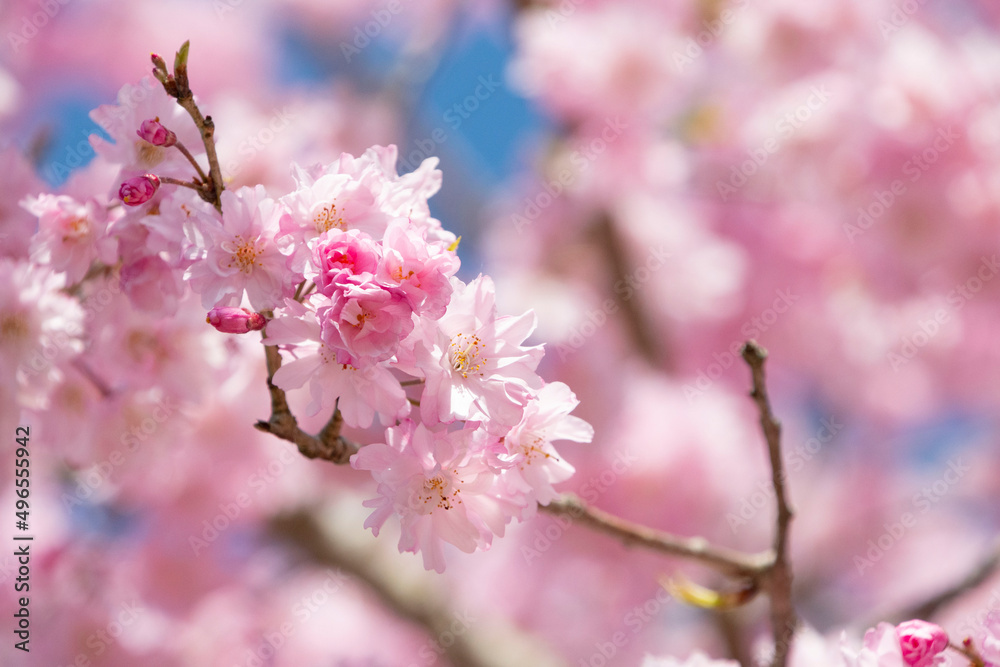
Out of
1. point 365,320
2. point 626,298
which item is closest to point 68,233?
point 365,320

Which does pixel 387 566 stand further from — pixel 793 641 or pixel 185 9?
pixel 185 9

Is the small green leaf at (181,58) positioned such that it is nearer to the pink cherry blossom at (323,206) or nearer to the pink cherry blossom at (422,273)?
the pink cherry blossom at (323,206)

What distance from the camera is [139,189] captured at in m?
0.77

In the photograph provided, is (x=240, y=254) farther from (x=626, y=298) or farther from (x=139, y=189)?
(x=626, y=298)

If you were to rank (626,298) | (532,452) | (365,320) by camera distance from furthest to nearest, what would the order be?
(626,298) → (532,452) → (365,320)

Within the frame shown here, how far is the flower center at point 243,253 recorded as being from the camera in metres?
0.72

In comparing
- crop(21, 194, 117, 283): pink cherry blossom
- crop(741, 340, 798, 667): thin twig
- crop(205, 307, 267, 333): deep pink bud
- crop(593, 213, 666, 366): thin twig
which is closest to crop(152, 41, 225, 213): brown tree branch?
crop(205, 307, 267, 333): deep pink bud

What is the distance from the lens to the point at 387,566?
7.41 feet

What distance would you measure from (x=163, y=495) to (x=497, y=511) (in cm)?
162

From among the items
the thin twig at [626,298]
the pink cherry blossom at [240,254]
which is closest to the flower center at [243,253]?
the pink cherry blossom at [240,254]

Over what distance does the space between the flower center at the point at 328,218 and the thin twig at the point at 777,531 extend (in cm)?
44

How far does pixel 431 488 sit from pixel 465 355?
118 mm

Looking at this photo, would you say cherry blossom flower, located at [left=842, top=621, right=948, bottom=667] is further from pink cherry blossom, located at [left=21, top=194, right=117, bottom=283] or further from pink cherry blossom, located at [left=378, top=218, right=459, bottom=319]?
pink cherry blossom, located at [left=21, top=194, right=117, bottom=283]

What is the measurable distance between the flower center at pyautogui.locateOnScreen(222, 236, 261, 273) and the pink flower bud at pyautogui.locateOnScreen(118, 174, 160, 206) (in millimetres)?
124
